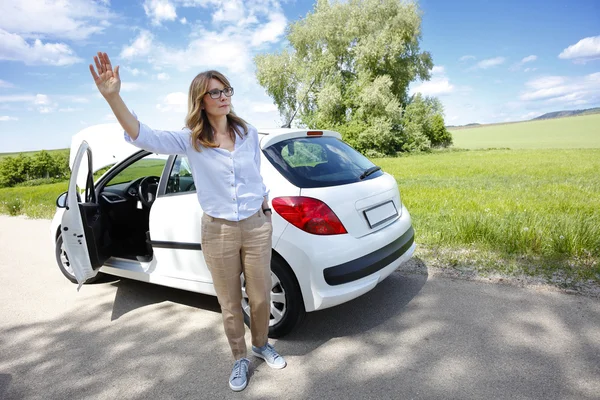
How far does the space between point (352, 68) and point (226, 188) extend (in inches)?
1275

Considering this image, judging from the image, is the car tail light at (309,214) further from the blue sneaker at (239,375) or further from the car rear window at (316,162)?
the blue sneaker at (239,375)

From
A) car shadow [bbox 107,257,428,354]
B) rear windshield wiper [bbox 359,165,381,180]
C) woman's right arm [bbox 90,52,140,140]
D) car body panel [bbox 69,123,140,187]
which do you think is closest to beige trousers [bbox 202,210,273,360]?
car shadow [bbox 107,257,428,354]

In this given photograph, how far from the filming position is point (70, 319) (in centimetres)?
367

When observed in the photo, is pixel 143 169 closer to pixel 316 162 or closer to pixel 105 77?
pixel 316 162

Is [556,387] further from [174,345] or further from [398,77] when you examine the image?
[398,77]

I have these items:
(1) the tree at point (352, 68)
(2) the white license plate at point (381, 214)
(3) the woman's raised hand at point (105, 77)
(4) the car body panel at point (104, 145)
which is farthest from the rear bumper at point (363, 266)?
(1) the tree at point (352, 68)

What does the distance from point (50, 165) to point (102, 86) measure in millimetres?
57999

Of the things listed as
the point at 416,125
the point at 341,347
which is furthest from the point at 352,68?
the point at 341,347

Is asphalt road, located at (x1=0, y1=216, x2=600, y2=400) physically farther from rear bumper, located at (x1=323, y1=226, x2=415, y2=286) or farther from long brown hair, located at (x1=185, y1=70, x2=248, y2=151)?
long brown hair, located at (x1=185, y1=70, x2=248, y2=151)

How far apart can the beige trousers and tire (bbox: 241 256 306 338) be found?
303mm

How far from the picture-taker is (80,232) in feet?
11.4

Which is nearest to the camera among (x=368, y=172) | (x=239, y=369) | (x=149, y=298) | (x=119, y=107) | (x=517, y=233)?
(x=119, y=107)

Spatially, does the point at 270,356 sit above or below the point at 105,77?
below

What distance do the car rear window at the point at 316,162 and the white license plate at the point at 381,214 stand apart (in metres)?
0.28
